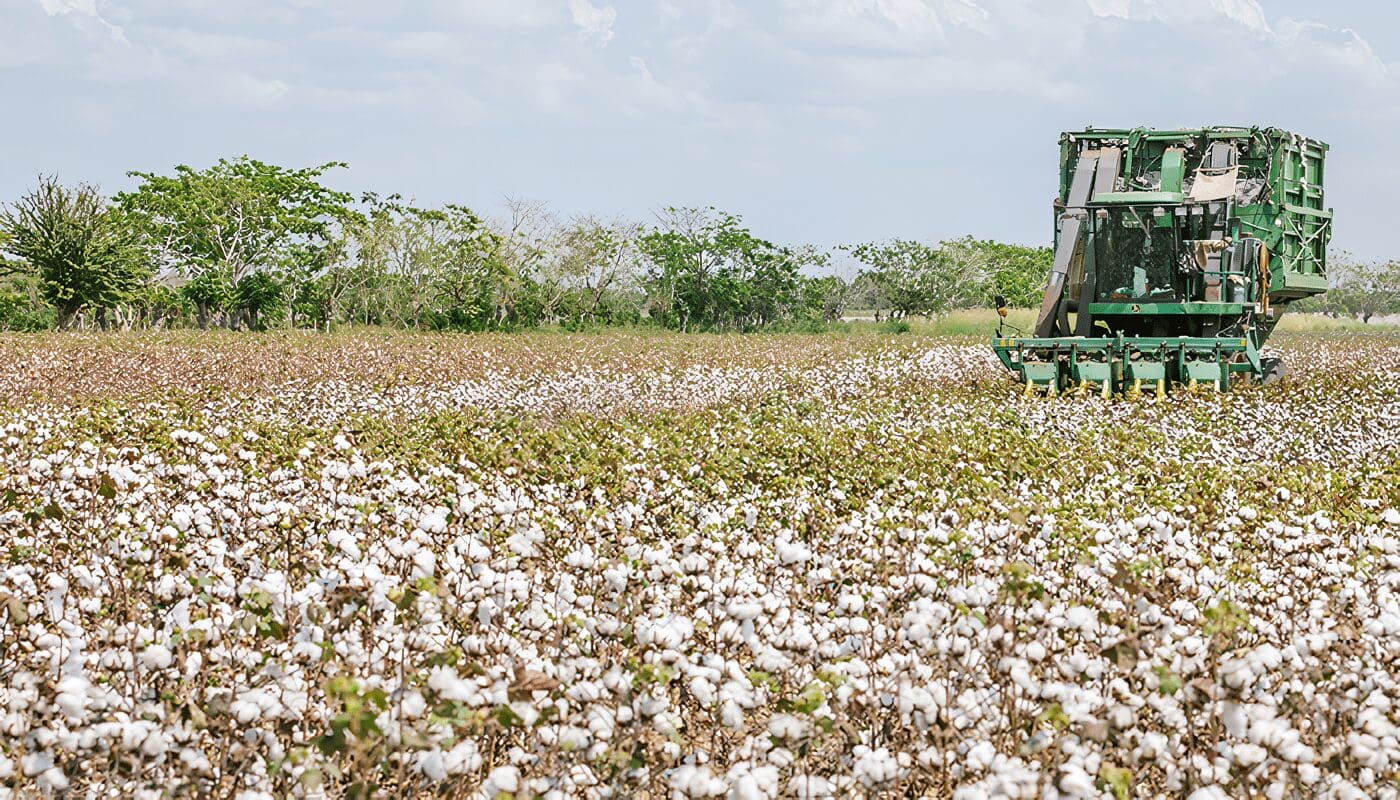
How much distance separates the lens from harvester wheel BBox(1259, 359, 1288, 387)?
19328 mm

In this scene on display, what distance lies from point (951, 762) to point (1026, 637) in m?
0.52

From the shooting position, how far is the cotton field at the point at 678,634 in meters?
3.54

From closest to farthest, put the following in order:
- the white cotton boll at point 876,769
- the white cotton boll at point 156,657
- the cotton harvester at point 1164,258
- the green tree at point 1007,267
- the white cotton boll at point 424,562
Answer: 1. the white cotton boll at point 876,769
2. the white cotton boll at point 156,657
3. the white cotton boll at point 424,562
4. the cotton harvester at point 1164,258
5. the green tree at point 1007,267

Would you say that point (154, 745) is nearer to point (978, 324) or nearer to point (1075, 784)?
point (1075, 784)

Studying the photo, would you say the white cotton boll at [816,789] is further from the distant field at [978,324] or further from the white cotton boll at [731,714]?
the distant field at [978,324]

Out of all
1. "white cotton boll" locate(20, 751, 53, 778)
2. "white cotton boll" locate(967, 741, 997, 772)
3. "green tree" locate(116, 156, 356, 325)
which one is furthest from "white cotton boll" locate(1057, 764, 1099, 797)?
"green tree" locate(116, 156, 356, 325)

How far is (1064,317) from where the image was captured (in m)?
19.2

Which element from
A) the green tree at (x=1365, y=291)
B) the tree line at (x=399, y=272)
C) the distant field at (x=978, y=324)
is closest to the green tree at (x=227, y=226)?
the tree line at (x=399, y=272)

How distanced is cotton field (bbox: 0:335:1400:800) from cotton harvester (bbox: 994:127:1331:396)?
7829 millimetres

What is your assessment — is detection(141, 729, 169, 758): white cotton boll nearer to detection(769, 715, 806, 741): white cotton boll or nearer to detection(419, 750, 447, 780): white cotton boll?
detection(419, 750, 447, 780): white cotton boll

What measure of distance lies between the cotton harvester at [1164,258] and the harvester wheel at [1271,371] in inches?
2.9

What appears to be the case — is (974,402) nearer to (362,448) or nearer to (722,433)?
(722,433)

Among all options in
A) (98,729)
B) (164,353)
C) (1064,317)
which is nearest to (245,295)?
(164,353)

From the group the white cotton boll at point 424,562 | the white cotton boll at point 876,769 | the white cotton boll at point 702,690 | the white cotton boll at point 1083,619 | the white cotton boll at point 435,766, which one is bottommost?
the white cotton boll at point 876,769
